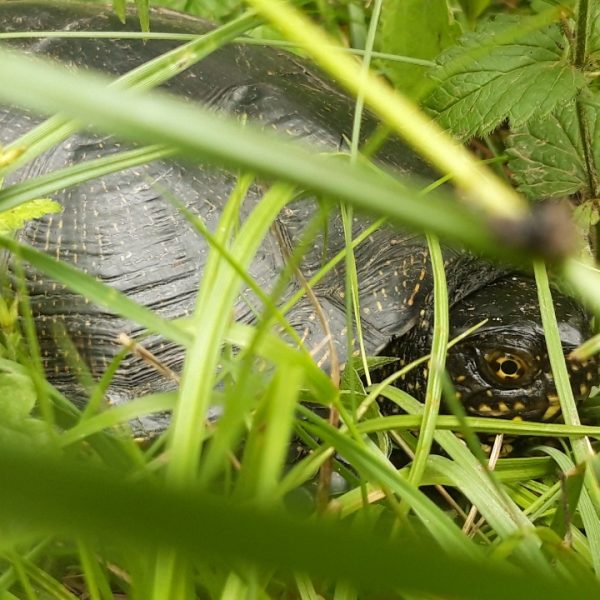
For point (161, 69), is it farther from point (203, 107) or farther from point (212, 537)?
point (212, 537)

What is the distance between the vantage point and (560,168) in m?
1.16

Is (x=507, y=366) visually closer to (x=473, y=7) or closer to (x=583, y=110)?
(x=583, y=110)

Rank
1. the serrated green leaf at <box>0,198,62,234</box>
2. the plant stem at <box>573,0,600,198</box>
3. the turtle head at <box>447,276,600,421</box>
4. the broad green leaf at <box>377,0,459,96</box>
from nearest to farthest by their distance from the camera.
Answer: the serrated green leaf at <box>0,198,62,234</box>
the plant stem at <box>573,0,600,198</box>
the turtle head at <box>447,276,600,421</box>
the broad green leaf at <box>377,0,459,96</box>

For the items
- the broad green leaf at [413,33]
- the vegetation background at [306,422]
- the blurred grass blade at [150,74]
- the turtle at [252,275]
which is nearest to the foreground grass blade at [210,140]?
the vegetation background at [306,422]

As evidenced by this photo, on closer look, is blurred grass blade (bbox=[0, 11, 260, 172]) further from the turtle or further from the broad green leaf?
the broad green leaf

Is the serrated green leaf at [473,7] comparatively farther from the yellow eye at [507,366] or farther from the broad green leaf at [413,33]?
the yellow eye at [507,366]

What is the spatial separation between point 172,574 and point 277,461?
4.3 inches

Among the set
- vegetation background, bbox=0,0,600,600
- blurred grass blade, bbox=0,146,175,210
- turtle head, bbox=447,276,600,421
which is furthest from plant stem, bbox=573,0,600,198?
blurred grass blade, bbox=0,146,175,210

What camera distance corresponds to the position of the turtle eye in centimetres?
107

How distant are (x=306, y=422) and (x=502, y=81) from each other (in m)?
0.55

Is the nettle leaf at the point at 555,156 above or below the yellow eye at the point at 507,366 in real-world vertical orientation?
above

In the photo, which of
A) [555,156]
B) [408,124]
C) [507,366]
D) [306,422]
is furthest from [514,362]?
[408,124]

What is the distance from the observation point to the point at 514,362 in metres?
1.07

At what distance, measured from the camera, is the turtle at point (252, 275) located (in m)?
1.08
